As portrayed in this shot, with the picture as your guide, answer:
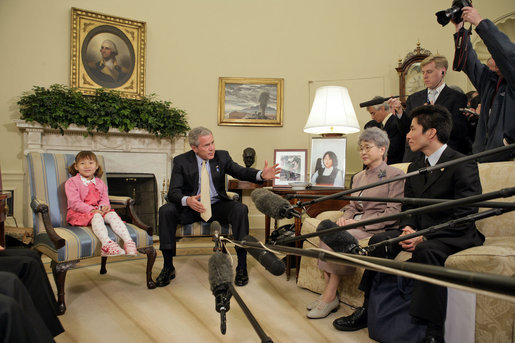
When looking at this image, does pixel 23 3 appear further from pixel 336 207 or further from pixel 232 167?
pixel 336 207

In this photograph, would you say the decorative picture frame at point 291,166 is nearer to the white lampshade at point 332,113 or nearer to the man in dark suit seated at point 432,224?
the white lampshade at point 332,113

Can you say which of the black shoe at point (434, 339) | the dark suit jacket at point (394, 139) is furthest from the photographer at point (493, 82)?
the black shoe at point (434, 339)

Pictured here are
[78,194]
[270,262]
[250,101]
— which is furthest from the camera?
[250,101]

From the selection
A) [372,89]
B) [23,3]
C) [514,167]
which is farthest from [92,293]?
[372,89]

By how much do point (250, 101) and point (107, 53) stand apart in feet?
6.49

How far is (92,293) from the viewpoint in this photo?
8.15 feet

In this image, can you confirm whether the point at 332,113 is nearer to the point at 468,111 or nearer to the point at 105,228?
the point at 468,111

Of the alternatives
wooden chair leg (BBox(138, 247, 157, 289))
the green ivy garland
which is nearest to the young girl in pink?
wooden chair leg (BBox(138, 247, 157, 289))

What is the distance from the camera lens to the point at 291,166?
3.38m

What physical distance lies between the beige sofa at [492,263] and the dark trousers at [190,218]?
653mm

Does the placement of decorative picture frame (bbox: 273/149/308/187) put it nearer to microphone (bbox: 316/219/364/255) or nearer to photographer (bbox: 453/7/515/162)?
photographer (bbox: 453/7/515/162)

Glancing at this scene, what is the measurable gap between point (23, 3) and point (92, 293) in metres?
3.73

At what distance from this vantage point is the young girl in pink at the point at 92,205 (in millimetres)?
2438

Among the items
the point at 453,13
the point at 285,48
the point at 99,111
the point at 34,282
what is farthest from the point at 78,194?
the point at 285,48
